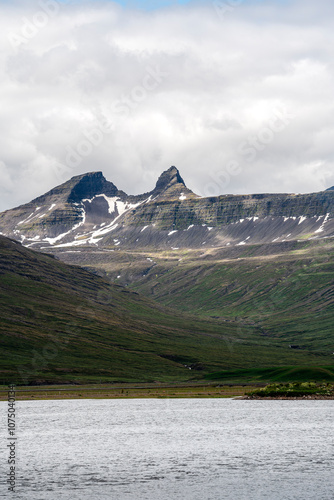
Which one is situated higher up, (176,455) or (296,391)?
(296,391)

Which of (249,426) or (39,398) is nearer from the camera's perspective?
(249,426)

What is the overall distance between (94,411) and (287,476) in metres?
87.8

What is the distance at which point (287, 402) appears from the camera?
160000 millimetres

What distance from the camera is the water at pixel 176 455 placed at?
51.2m

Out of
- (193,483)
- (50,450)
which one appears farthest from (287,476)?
(50,450)

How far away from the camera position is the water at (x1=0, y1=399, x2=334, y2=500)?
5125cm

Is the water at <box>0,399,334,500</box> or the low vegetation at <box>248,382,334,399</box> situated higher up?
the low vegetation at <box>248,382,334,399</box>

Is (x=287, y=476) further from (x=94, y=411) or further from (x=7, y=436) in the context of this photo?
(x=94, y=411)

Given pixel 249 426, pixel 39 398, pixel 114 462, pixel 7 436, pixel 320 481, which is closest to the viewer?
pixel 320 481

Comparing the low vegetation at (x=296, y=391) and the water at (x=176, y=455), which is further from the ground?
the low vegetation at (x=296, y=391)

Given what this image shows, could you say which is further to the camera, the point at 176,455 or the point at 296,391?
the point at 296,391

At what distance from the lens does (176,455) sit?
7100 cm

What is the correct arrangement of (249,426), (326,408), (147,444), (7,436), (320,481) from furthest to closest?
1. (326,408)
2. (249,426)
3. (7,436)
4. (147,444)
5. (320,481)

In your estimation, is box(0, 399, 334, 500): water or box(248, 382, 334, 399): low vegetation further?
box(248, 382, 334, 399): low vegetation
